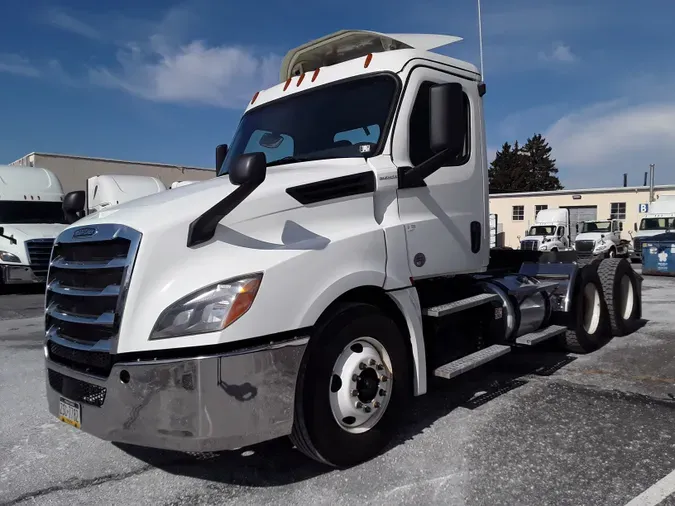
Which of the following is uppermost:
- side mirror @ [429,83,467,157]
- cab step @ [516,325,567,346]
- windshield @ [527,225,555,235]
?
side mirror @ [429,83,467,157]

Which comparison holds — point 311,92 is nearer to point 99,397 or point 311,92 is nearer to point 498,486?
point 99,397

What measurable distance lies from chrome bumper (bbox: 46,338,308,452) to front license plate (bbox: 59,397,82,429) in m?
0.07

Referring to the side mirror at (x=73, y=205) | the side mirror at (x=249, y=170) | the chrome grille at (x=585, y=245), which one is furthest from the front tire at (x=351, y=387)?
the chrome grille at (x=585, y=245)

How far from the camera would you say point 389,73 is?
4.28m

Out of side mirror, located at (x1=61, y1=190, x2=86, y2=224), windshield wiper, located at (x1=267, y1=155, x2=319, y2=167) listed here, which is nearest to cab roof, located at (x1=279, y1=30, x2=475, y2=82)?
windshield wiper, located at (x1=267, y1=155, x2=319, y2=167)

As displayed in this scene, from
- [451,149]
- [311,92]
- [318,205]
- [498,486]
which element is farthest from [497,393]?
[311,92]

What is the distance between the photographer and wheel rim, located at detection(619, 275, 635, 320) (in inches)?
318

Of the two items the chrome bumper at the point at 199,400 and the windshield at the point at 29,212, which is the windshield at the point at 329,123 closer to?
the chrome bumper at the point at 199,400

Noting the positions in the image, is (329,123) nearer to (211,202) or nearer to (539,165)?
(211,202)

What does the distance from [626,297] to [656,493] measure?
5471 millimetres

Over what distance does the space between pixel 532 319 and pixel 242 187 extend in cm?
380

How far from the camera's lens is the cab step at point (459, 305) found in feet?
14.0

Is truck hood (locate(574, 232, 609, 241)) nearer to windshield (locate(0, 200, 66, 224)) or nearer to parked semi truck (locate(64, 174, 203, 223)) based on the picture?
parked semi truck (locate(64, 174, 203, 223))

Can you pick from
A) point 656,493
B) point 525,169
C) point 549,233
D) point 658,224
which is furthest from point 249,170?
point 525,169
